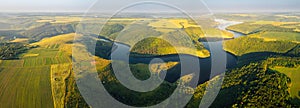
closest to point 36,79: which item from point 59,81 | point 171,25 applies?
point 59,81

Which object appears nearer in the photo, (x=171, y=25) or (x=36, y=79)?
(x=36, y=79)

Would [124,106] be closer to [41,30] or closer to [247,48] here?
[247,48]

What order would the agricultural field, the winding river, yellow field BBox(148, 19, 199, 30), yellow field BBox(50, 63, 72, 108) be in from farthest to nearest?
yellow field BBox(148, 19, 199, 30)
the winding river
the agricultural field
yellow field BBox(50, 63, 72, 108)

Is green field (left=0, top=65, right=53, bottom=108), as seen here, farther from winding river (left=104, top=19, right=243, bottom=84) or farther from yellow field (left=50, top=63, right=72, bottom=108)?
winding river (left=104, top=19, right=243, bottom=84)

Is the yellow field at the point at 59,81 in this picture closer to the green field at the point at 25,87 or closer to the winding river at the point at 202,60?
the green field at the point at 25,87

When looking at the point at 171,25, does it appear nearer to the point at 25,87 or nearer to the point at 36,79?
the point at 36,79

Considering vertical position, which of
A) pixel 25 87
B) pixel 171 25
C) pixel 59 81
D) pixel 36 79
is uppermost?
pixel 171 25

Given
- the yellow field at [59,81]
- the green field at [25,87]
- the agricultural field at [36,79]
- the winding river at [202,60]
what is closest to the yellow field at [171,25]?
the winding river at [202,60]

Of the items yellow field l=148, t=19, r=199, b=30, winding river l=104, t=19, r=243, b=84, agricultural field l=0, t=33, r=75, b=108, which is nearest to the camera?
agricultural field l=0, t=33, r=75, b=108

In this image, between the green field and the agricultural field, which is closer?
the green field

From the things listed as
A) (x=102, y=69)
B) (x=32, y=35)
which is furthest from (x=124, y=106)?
(x=32, y=35)

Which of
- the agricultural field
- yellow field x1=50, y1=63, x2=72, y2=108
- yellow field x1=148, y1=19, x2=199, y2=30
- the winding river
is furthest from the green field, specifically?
yellow field x1=148, y1=19, x2=199, y2=30

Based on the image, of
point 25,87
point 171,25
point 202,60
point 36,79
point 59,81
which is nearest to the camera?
point 25,87
